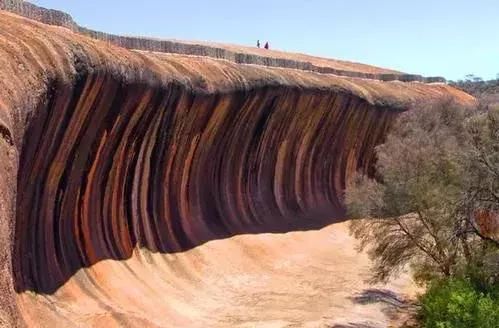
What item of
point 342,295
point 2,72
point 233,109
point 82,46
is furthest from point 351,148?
point 2,72

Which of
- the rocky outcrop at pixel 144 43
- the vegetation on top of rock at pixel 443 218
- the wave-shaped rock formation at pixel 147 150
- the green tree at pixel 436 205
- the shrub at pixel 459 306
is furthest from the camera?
the green tree at pixel 436 205

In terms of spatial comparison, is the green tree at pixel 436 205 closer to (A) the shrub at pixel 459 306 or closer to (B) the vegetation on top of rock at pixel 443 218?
(B) the vegetation on top of rock at pixel 443 218

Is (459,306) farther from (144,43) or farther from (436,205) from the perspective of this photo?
(144,43)

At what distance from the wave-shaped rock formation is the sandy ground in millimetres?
573

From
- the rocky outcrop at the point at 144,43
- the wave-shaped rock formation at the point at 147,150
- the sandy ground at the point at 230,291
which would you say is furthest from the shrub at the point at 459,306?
the rocky outcrop at the point at 144,43

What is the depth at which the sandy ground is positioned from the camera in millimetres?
16594

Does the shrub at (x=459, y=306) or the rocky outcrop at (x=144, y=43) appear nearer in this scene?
the shrub at (x=459, y=306)

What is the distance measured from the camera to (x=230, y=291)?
893 inches

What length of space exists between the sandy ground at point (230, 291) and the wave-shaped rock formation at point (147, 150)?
0.57 m

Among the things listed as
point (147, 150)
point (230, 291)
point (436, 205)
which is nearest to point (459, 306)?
point (436, 205)

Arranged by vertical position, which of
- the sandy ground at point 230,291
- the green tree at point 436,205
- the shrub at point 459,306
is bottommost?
the sandy ground at point 230,291

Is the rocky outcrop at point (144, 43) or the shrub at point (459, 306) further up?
the rocky outcrop at point (144, 43)

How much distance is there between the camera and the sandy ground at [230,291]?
16.6m

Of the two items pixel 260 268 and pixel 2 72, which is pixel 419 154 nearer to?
pixel 260 268
